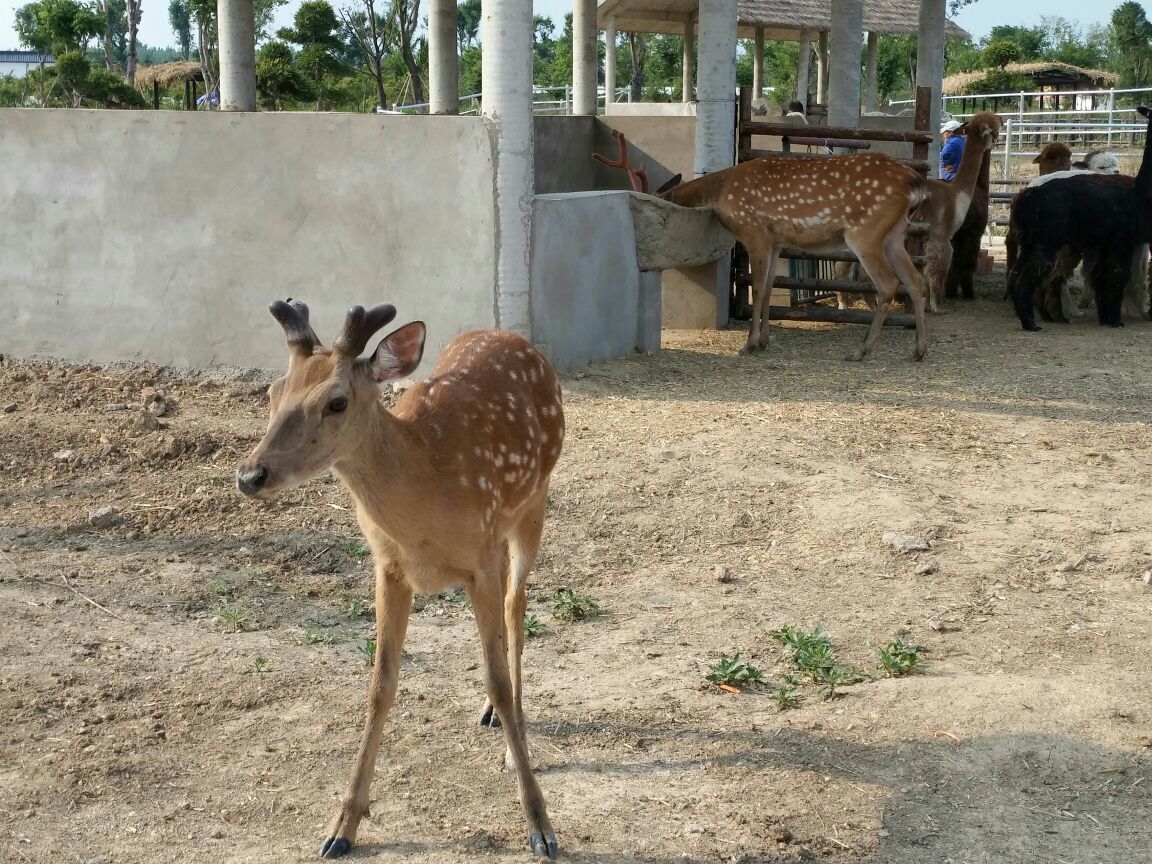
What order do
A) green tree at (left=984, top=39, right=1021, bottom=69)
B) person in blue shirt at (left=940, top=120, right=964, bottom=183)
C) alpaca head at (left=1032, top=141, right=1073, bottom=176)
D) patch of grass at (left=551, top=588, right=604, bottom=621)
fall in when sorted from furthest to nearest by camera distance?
green tree at (left=984, top=39, right=1021, bottom=69) < person in blue shirt at (left=940, top=120, right=964, bottom=183) < alpaca head at (left=1032, top=141, right=1073, bottom=176) < patch of grass at (left=551, top=588, right=604, bottom=621)

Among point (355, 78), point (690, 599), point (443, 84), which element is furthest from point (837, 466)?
point (355, 78)

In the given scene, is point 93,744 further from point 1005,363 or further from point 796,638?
point 1005,363

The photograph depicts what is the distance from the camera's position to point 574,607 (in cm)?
595

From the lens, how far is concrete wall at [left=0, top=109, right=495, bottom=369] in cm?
957

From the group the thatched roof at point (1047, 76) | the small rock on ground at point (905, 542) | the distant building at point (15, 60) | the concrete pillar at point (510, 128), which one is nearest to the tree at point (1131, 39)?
the thatched roof at point (1047, 76)

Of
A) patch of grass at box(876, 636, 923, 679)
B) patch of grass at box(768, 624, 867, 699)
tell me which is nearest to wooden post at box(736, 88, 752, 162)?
patch of grass at box(768, 624, 867, 699)

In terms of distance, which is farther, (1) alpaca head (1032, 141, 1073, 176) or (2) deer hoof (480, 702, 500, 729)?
(1) alpaca head (1032, 141, 1073, 176)

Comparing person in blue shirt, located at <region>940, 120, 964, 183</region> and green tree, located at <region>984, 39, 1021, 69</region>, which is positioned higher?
green tree, located at <region>984, 39, 1021, 69</region>

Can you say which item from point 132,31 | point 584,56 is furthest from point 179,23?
point 584,56

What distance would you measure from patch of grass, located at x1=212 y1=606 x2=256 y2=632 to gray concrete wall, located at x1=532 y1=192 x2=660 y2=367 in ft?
14.3

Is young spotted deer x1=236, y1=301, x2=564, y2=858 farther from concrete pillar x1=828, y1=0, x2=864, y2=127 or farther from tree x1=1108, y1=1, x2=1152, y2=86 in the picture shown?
tree x1=1108, y1=1, x2=1152, y2=86

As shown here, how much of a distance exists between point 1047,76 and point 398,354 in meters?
55.5

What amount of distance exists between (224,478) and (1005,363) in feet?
21.6

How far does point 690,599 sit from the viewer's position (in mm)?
6133
